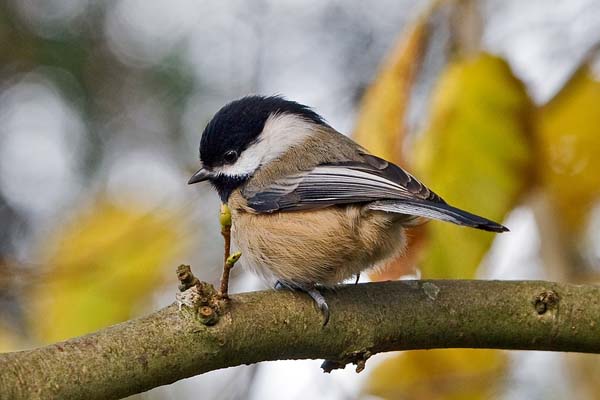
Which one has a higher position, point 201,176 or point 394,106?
point 201,176

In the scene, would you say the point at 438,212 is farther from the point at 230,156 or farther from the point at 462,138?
the point at 230,156

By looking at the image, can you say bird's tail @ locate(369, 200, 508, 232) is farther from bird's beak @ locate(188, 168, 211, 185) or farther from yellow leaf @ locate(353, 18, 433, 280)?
bird's beak @ locate(188, 168, 211, 185)

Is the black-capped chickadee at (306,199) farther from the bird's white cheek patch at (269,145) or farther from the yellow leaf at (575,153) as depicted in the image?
the yellow leaf at (575,153)

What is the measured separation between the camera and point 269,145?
2.54 metres

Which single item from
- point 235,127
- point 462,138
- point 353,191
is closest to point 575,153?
point 462,138

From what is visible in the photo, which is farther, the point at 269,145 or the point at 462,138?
the point at 269,145

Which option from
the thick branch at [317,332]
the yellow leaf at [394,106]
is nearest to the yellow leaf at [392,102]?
the yellow leaf at [394,106]

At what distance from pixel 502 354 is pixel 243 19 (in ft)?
6.41

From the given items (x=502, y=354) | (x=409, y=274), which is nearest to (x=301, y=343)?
(x=409, y=274)

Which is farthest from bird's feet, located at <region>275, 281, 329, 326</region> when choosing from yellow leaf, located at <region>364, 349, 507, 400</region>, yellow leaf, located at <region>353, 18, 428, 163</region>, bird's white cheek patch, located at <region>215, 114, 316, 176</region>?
yellow leaf, located at <region>364, 349, 507, 400</region>

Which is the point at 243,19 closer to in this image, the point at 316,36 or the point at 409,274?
the point at 316,36

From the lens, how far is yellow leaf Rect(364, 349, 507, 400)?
2.68 m

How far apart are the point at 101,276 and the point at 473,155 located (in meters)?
1.17

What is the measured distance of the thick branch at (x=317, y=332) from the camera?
4.72ft
